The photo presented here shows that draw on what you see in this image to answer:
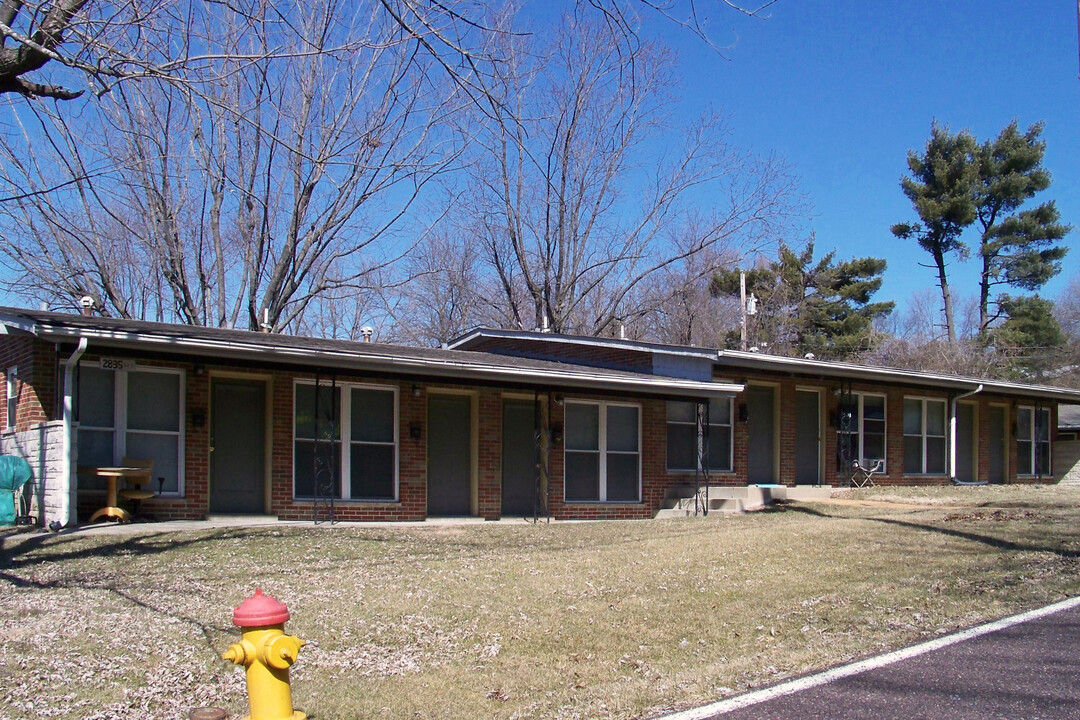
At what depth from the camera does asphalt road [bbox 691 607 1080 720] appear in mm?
5172

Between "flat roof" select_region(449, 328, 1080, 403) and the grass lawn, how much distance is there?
5.11 meters

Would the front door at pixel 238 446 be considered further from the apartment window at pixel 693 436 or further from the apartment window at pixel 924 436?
the apartment window at pixel 924 436

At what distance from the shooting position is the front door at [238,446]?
44.9ft

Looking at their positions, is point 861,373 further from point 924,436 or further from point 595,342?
point 595,342

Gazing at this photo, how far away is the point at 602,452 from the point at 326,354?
5876 millimetres

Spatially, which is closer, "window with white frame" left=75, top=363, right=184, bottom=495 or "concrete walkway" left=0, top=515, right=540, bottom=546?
"concrete walkway" left=0, top=515, right=540, bottom=546

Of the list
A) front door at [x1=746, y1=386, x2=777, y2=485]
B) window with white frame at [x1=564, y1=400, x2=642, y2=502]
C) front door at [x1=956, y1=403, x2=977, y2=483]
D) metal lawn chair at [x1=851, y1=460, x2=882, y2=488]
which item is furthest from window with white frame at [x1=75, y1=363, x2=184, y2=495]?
front door at [x1=956, y1=403, x2=977, y2=483]

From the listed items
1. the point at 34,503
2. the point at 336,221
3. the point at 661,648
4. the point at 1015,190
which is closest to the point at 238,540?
the point at 34,503

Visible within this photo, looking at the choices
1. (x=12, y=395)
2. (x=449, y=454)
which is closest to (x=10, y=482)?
(x=12, y=395)

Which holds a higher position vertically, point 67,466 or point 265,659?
point 67,466

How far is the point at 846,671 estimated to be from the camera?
238 inches

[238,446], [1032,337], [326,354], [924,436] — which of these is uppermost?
[1032,337]

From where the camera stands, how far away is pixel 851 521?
43.9 ft

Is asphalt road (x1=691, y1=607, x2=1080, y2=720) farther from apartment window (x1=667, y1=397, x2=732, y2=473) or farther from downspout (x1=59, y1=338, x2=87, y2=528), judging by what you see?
apartment window (x1=667, y1=397, x2=732, y2=473)
